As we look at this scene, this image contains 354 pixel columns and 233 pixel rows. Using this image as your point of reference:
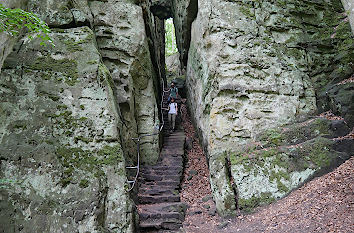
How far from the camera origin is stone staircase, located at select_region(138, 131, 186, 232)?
7.54 metres

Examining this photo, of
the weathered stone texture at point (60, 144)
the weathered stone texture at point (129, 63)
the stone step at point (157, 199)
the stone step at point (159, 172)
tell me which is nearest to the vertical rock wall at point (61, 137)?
the weathered stone texture at point (60, 144)

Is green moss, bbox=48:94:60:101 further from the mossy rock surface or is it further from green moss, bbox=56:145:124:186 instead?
the mossy rock surface

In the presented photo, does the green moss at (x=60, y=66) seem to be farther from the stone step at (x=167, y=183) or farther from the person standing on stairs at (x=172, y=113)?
the person standing on stairs at (x=172, y=113)

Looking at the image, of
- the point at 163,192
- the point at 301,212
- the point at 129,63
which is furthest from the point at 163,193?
the point at 129,63

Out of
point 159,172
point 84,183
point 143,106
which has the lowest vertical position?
point 159,172

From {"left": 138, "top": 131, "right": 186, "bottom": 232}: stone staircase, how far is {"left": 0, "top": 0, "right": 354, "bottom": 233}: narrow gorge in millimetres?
172

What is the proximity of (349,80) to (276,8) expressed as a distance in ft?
14.4

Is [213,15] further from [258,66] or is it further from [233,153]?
[233,153]

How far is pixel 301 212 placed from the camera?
5.71 m

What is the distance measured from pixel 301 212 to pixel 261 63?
5.77 m

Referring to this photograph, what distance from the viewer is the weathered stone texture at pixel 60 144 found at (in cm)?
579

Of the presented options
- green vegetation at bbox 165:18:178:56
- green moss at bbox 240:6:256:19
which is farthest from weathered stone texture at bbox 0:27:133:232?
green vegetation at bbox 165:18:178:56

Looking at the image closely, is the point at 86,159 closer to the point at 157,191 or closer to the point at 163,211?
the point at 163,211

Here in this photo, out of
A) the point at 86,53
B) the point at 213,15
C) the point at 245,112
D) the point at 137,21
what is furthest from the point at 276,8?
the point at 86,53
